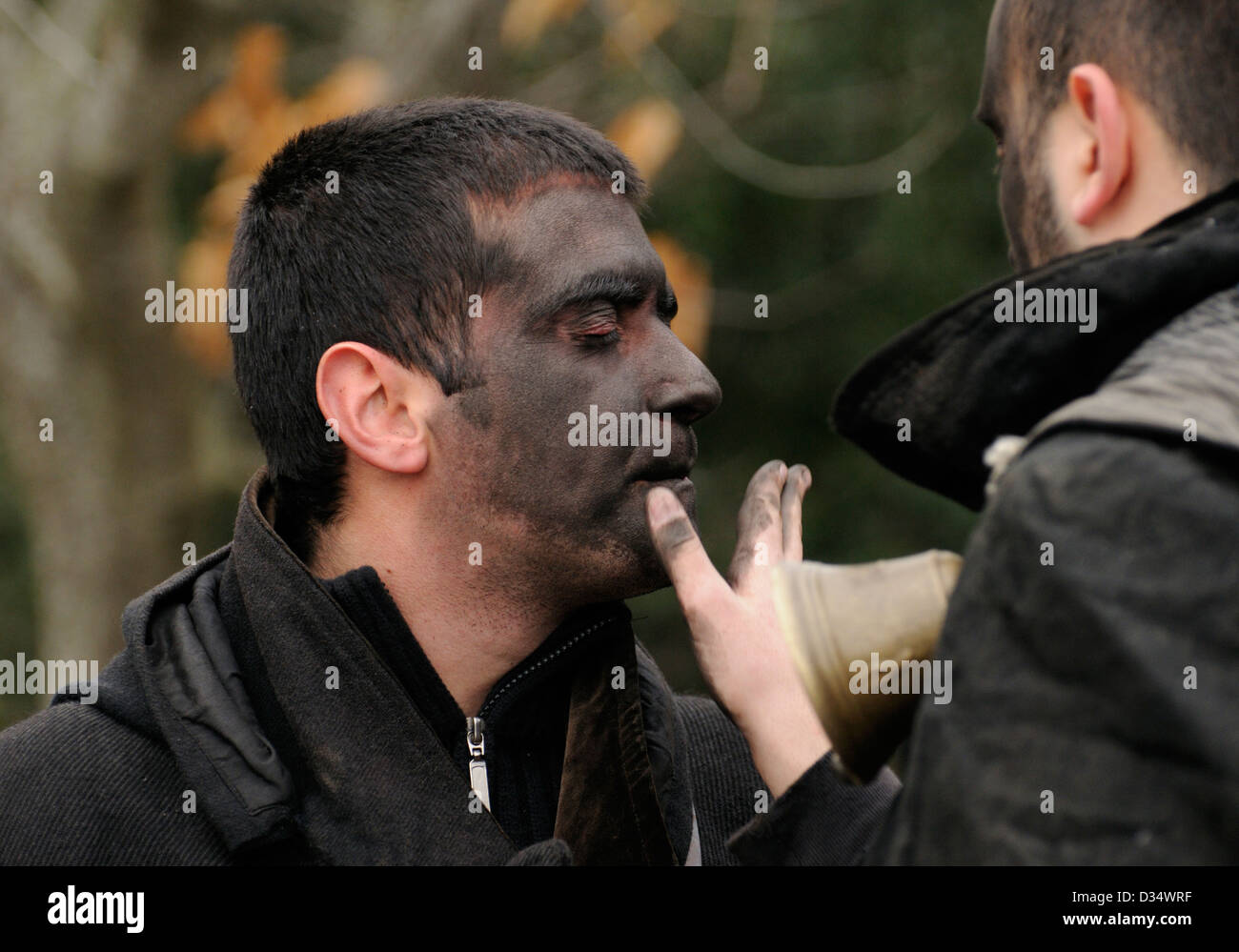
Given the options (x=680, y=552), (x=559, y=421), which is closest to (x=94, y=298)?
(x=559, y=421)

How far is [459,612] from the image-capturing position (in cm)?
253

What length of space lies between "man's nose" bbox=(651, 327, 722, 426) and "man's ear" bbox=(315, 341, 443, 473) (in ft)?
1.34

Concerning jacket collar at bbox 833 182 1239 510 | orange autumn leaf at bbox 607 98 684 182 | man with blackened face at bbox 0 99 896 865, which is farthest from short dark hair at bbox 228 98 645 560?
orange autumn leaf at bbox 607 98 684 182

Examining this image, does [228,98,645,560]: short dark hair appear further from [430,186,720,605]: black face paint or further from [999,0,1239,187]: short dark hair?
[999,0,1239,187]: short dark hair

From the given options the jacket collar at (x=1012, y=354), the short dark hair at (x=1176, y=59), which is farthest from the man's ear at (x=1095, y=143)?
the jacket collar at (x=1012, y=354)

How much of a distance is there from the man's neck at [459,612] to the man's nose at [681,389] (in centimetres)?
43

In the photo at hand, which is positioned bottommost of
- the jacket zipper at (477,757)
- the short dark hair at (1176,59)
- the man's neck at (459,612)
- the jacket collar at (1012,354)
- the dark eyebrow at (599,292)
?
the jacket zipper at (477,757)

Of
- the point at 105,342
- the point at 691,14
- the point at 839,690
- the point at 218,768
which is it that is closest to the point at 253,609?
the point at 218,768

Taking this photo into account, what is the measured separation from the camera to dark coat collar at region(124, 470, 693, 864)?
Result: 7.04 feet

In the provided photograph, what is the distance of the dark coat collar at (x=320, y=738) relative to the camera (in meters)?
2.15

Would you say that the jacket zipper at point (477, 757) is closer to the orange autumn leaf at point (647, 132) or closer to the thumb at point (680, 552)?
the thumb at point (680, 552)

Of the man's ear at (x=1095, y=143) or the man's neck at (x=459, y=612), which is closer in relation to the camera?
the man's ear at (x=1095, y=143)

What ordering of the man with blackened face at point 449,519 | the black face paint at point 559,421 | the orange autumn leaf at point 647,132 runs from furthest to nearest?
the orange autumn leaf at point 647,132, the black face paint at point 559,421, the man with blackened face at point 449,519
